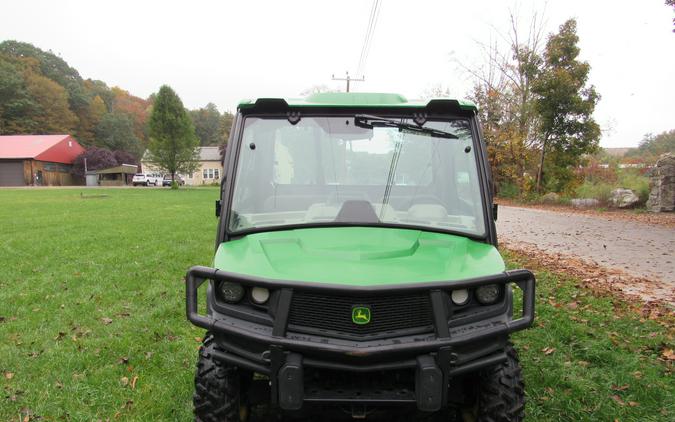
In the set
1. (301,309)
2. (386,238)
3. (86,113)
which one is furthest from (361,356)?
(86,113)

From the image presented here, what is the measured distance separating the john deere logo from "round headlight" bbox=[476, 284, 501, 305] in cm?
63

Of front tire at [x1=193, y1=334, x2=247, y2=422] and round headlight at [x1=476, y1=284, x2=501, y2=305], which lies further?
front tire at [x1=193, y1=334, x2=247, y2=422]

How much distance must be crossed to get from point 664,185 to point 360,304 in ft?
59.9

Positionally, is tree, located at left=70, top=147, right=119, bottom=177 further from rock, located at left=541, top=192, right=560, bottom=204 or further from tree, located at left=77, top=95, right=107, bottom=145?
rock, located at left=541, top=192, right=560, bottom=204

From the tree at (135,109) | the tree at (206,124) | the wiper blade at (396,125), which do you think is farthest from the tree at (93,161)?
the wiper blade at (396,125)

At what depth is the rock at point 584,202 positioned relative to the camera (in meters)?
19.0

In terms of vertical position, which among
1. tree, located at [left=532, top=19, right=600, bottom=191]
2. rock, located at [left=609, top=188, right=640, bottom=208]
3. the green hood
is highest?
tree, located at [left=532, top=19, right=600, bottom=191]

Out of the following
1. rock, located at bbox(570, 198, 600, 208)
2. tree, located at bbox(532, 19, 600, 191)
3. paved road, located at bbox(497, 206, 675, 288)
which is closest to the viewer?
paved road, located at bbox(497, 206, 675, 288)

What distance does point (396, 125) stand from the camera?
2936 mm

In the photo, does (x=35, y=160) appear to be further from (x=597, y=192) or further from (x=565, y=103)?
(x=597, y=192)

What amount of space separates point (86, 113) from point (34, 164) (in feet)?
92.9

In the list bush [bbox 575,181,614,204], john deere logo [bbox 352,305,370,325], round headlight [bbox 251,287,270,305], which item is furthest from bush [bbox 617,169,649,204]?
round headlight [bbox 251,287,270,305]

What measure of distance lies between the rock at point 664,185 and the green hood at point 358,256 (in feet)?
56.0

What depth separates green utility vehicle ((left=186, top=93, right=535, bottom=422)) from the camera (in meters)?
2.09
